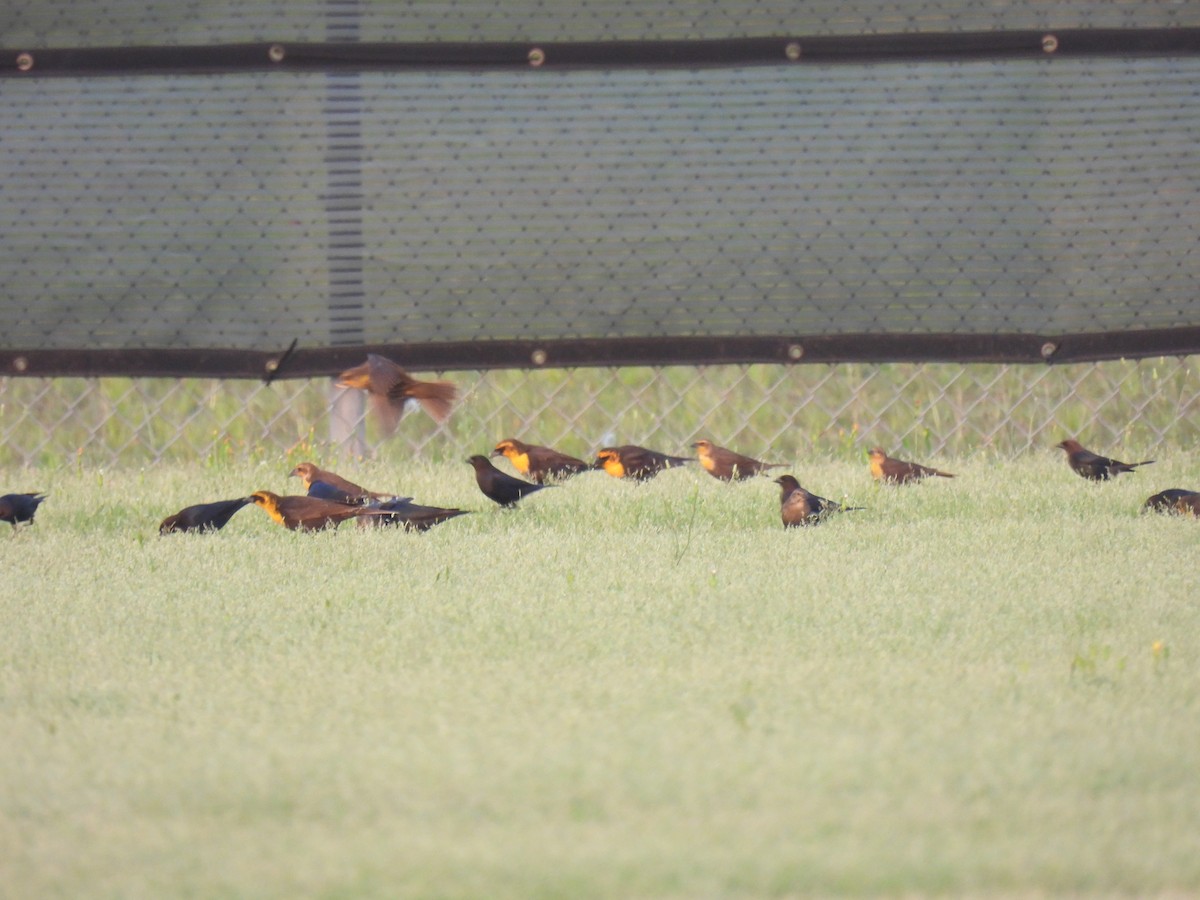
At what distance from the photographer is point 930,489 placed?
18.6ft

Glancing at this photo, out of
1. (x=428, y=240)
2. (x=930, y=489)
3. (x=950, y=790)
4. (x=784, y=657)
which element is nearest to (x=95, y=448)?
(x=428, y=240)

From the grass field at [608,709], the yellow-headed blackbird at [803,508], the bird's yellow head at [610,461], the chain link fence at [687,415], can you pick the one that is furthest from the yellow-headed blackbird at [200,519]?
the yellow-headed blackbird at [803,508]

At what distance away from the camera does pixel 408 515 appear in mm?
5031

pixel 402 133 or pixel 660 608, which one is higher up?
pixel 402 133

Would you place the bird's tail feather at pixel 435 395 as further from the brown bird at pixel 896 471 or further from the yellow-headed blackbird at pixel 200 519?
the brown bird at pixel 896 471

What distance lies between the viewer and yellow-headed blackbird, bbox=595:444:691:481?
5.95 m

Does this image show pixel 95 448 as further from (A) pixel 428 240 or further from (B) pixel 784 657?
(B) pixel 784 657

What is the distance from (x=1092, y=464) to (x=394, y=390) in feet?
8.58

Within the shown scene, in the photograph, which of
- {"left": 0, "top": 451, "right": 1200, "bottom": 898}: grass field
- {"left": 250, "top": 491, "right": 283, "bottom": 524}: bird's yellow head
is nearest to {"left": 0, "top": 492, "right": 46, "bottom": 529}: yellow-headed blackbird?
{"left": 0, "top": 451, "right": 1200, "bottom": 898}: grass field

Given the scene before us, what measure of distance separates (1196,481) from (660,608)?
2921 millimetres

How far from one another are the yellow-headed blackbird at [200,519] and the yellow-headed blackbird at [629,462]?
1.49 metres

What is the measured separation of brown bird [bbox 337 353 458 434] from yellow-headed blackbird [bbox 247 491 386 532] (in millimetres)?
709

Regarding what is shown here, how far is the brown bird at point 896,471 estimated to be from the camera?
5.71 m

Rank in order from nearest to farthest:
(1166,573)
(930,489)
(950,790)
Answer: (950,790) < (1166,573) < (930,489)
